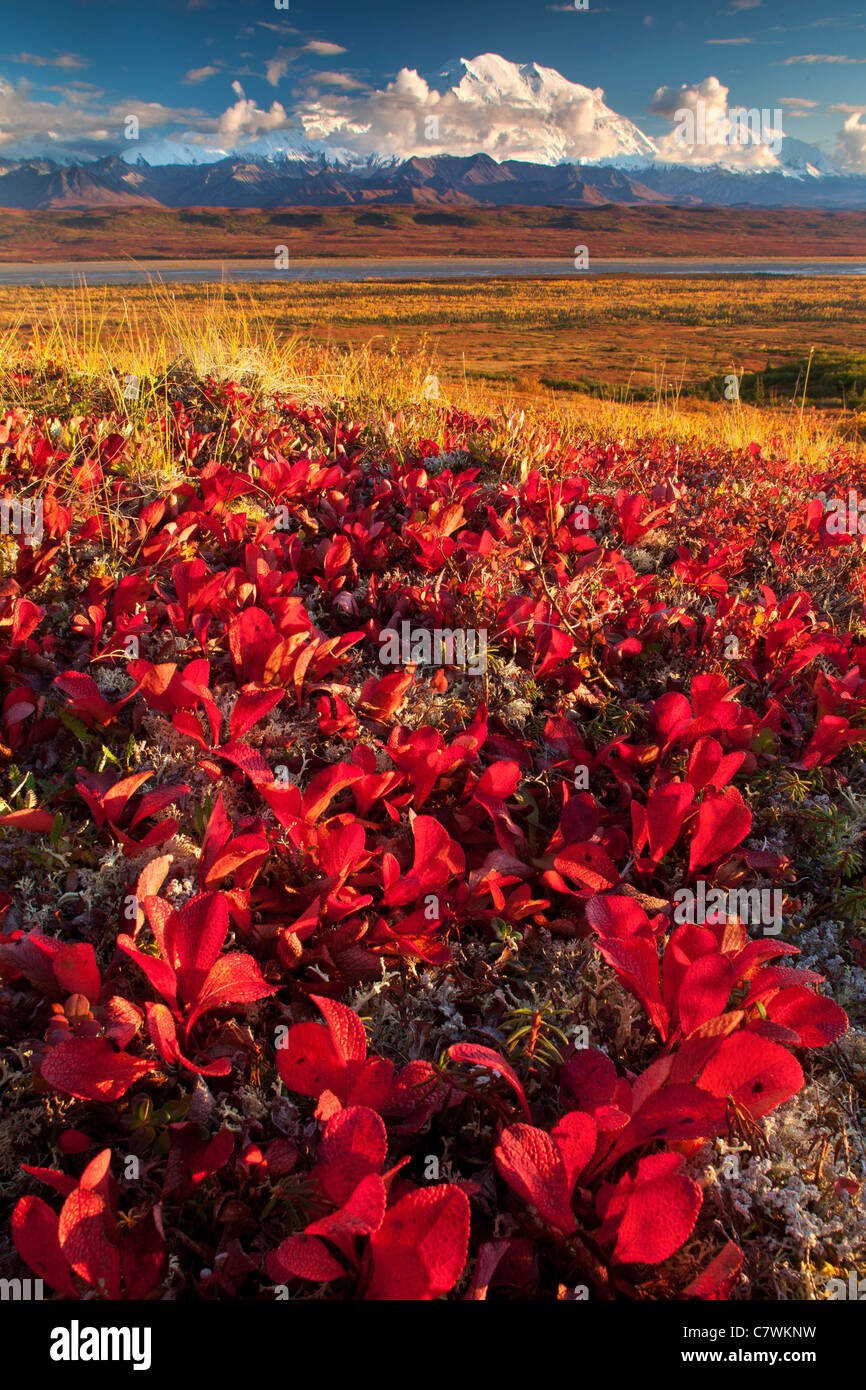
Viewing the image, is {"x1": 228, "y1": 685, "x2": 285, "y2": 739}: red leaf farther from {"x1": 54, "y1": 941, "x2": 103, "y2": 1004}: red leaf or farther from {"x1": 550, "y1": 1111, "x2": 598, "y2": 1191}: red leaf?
{"x1": 550, "y1": 1111, "x2": 598, "y2": 1191}: red leaf

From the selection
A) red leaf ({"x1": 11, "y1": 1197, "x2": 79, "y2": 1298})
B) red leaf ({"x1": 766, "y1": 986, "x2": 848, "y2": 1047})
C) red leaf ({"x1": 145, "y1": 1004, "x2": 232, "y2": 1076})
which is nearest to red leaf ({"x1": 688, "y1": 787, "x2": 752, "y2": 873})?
red leaf ({"x1": 766, "y1": 986, "x2": 848, "y2": 1047})

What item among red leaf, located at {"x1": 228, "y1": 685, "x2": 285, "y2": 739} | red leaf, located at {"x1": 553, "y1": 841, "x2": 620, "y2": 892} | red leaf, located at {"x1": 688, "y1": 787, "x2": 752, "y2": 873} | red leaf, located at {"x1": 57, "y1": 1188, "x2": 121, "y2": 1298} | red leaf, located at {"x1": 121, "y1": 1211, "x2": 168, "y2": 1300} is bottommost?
red leaf, located at {"x1": 121, "y1": 1211, "x2": 168, "y2": 1300}

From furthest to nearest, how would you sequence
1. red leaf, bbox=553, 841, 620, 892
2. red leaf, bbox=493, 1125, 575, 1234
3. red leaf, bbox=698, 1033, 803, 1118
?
red leaf, bbox=553, 841, 620, 892 → red leaf, bbox=698, 1033, 803, 1118 → red leaf, bbox=493, 1125, 575, 1234

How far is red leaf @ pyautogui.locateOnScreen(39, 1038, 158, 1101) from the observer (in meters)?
1.29

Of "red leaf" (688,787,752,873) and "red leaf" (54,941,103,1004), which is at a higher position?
"red leaf" (688,787,752,873)

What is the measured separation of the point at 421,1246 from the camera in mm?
994

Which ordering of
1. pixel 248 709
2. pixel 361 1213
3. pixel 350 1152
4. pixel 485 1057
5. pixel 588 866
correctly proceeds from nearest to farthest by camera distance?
pixel 361 1213 < pixel 350 1152 < pixel 485 1057 < pixel 588 866 < pixel 248 709

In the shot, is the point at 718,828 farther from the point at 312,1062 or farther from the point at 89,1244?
the point at 89,1244

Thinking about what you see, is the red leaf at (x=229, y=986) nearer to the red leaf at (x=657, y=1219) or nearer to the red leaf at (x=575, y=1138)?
the red leaf at (x=575, y=1138)

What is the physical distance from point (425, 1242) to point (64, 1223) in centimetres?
52

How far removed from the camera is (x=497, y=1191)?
4.34 feet

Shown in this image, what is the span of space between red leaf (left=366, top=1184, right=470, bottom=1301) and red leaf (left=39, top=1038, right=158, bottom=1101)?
545 millimetres

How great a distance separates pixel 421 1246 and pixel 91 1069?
2.23ft

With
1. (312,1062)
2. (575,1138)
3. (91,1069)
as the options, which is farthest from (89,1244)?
(575,1138)
